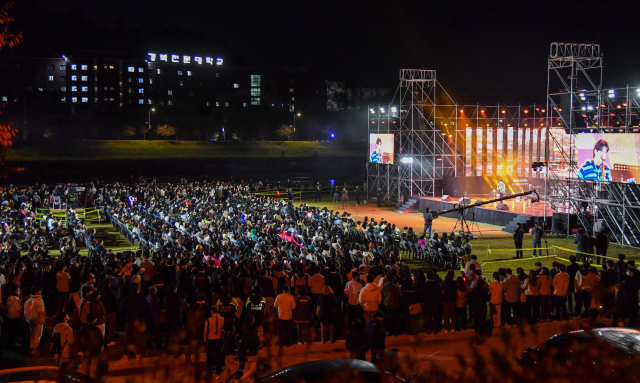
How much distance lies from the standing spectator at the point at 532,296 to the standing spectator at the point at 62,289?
787cm

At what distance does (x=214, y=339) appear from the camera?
664cm

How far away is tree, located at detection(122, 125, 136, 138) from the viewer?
60.4 meters

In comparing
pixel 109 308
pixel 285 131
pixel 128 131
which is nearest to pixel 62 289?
pixel 109 308

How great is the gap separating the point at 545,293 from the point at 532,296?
0.23 meters

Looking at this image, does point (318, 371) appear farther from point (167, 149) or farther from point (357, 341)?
point (167, 149)

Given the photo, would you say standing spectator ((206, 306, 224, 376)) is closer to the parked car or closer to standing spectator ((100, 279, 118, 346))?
standing spectator ((100, 279, 118, 346))

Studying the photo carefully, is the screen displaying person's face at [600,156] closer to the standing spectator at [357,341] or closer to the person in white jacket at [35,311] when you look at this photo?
the standing spectator at [357,341]

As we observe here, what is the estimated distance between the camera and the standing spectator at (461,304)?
A: 8.53 meters

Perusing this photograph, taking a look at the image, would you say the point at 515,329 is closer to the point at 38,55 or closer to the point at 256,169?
the point at 256,169

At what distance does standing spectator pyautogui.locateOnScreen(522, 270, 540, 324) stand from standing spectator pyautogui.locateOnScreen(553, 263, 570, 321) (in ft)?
1.13

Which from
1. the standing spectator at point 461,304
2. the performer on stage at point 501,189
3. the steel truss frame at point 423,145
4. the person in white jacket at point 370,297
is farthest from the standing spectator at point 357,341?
the performer on stage at point 501,189

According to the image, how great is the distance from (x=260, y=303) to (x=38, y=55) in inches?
3225

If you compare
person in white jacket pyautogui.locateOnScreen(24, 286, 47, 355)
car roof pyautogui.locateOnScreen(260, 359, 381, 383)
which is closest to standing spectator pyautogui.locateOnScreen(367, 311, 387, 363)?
car roof pyautogui.locateOnScreen(260, 359, 381, 383)

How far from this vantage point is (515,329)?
8.41 m
